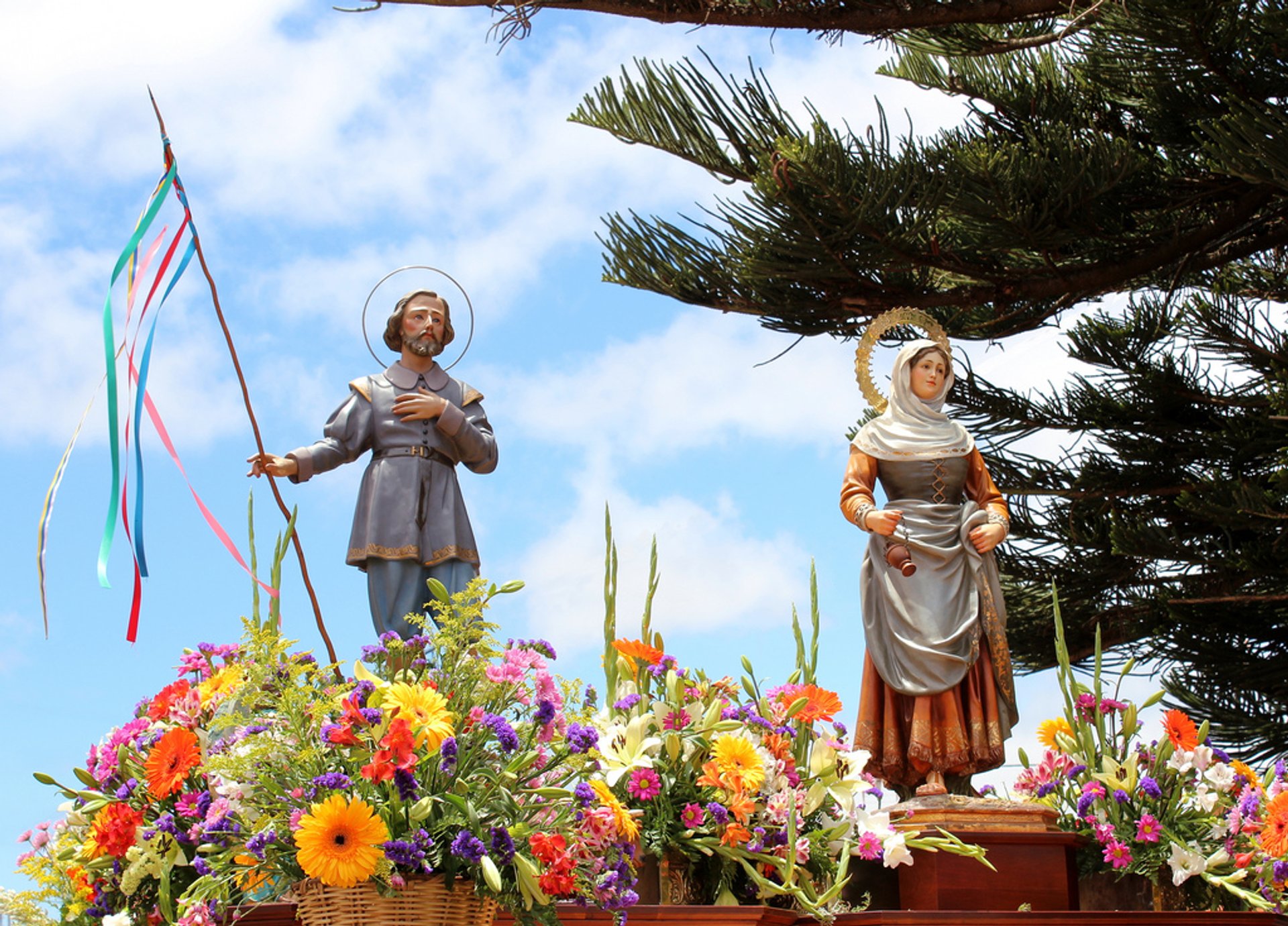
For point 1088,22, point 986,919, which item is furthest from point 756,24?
point 986,919

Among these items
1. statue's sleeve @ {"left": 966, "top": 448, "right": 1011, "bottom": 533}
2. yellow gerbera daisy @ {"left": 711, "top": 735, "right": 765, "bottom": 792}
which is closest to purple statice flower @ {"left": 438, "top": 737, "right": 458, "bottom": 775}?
yellow gerbera daisy @ {"left": 711, "top": 735, "right": 765, "bottom": 792}

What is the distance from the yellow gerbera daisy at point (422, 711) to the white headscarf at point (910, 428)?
2.45m

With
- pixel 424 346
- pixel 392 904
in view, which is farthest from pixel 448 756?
pixel 424 346

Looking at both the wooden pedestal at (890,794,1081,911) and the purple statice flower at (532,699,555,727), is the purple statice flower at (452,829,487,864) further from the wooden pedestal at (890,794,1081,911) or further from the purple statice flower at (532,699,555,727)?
the wooden pedestal at (890,794,1081,911)

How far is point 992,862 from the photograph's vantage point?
4543 mm

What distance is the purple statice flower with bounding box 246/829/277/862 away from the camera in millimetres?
3211

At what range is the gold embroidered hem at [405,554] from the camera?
4.96 metres

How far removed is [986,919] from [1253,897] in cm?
83

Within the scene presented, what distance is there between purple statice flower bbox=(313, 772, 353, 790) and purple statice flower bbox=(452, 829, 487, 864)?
250 mm

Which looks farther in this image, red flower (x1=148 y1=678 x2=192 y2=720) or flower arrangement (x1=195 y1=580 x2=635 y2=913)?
red flower (x1=148 y1=678 x2=192 y2=720)

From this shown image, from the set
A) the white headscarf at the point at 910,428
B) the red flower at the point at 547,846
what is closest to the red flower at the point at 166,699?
the red flower at the point at 547,846

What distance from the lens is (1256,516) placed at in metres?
9.16

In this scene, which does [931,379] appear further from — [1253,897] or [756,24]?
[756,24]

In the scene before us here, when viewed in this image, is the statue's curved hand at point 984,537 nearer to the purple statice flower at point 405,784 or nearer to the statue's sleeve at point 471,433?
the statue's sleeve at point 471,433
